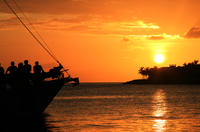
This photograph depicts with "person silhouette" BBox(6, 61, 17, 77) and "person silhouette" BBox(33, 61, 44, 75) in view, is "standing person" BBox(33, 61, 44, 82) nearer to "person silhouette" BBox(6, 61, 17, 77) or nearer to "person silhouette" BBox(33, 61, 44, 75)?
"person silhouette" BBox(33, 61, 44, 75)

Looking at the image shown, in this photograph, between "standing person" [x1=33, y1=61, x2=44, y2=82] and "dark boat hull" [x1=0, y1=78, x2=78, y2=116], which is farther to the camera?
"standing person" [x1=33, y1=61, x2=44, y2=82]

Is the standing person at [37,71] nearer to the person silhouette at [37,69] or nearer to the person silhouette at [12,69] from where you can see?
the person silhouette at [37,69]

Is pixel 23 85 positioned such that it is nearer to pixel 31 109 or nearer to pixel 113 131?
pixel 31 109

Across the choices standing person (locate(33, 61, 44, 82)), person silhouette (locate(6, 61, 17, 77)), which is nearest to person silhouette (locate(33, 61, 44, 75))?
standing person (locate(33, 61, 44, 82))

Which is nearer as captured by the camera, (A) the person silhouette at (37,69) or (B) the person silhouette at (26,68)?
(B) the person silhouette at (26,68)

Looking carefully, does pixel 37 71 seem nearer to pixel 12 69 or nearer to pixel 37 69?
pixel 37 69

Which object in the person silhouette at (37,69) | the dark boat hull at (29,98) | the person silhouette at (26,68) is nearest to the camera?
the dark boat hull at (29,98)

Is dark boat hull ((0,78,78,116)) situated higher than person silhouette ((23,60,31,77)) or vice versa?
person silhouette ((23,60,31,77))

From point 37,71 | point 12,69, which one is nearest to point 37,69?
point 37,71

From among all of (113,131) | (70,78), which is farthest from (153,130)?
(70,78)

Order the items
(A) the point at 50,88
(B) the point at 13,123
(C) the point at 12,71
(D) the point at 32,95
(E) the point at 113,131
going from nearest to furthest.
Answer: (E) the point at 113,131, (C) the point at 12,71, (B) the point at 13,123, (D) the point at 32,95, (A) the point at 50,88

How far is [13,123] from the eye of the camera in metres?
25.7

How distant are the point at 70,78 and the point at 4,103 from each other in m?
10.1

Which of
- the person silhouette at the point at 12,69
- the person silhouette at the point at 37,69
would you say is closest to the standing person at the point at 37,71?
the person silhouette at the point at 37,69
